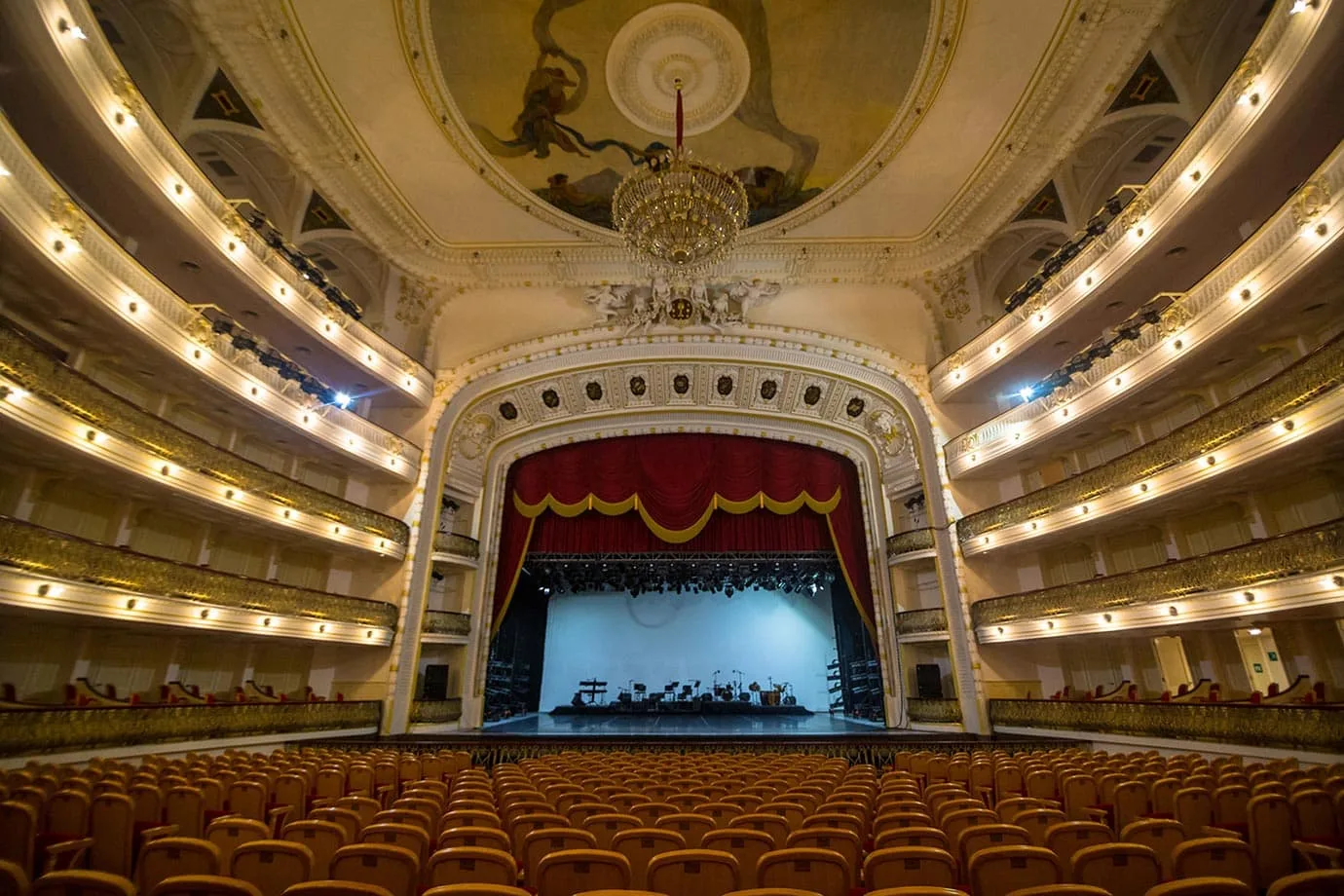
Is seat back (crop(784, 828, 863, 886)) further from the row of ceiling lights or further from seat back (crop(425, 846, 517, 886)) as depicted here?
the row of ceiling lights

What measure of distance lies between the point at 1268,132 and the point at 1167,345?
3143mm

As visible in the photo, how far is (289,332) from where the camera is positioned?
1320 centimetres

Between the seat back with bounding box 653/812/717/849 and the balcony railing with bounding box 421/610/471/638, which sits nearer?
the seat back with bounding box 653/812/717/849

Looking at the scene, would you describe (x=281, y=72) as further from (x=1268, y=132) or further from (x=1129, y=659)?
(x=1129, y=659)

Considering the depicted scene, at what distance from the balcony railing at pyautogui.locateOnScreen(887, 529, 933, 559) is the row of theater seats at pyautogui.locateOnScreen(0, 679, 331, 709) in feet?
42.4

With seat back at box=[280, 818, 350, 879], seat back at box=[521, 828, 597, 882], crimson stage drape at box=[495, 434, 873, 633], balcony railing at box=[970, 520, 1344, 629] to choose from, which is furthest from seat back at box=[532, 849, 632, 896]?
crimson stage drape at box=[495, 434, 873, 633]

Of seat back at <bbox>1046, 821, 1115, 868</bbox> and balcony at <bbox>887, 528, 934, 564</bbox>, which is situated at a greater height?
balcony at <bbox>887, 528, 934, 564</bbox>

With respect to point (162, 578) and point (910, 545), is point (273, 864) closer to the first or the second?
point (162, 578)

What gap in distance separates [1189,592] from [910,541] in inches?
223

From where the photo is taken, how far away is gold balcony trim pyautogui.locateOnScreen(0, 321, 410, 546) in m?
7.49

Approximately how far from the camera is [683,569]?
16.5 metres

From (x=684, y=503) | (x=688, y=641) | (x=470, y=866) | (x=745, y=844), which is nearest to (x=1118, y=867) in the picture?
(x=745, y=844)

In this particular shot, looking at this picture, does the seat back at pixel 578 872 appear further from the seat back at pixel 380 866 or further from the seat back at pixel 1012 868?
the seat back at pixel 1012 868

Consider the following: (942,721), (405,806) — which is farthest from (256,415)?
(942,721)
